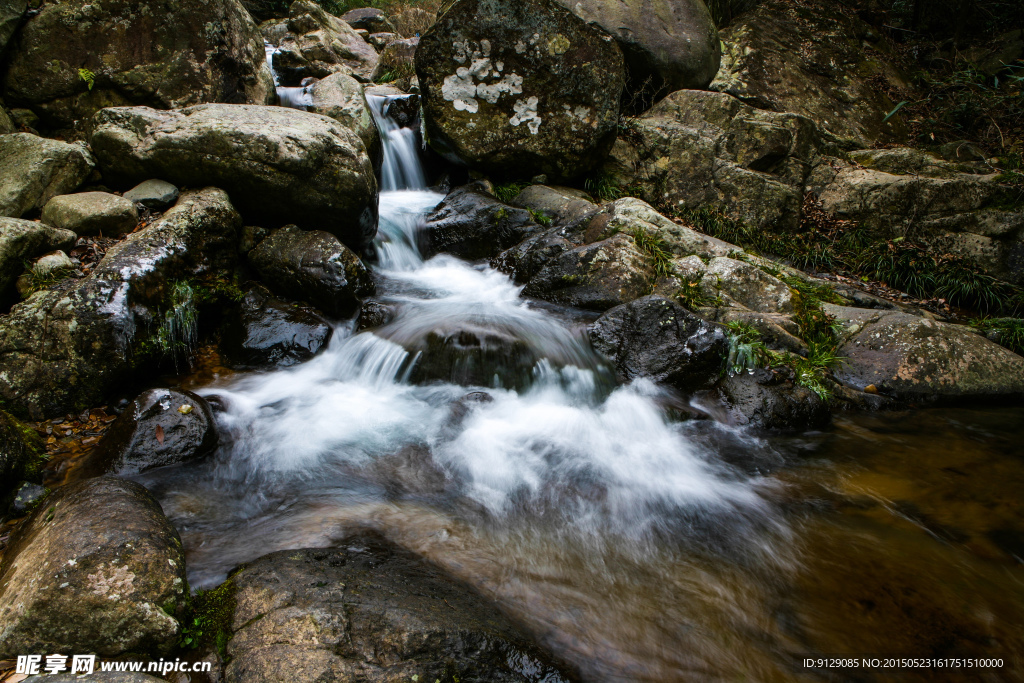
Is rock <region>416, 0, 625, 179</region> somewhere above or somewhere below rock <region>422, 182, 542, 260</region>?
above

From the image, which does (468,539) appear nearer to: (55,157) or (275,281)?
(275,281)

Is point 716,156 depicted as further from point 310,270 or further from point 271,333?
point 271,333

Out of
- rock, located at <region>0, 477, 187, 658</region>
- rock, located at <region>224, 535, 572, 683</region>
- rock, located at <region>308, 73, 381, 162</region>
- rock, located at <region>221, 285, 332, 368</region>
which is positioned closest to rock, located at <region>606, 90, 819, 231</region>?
rock, located at <region>308, 73, 381, 162</region>

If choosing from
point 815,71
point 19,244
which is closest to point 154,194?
point 19,244

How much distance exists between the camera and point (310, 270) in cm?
571

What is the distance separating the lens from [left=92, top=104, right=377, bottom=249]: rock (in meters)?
5.51

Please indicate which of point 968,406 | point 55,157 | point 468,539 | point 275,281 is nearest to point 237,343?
point 275,281

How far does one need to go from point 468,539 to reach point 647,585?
3.87ft

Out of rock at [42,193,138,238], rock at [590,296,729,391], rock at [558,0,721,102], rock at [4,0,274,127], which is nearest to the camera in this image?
rock at [42,193,138,238]

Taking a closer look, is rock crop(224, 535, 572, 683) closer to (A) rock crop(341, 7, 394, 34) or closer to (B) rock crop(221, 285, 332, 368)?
(B) rock crop(221, 285, 332, 368)

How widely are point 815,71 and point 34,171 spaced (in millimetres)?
14324

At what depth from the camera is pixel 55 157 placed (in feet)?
17.9

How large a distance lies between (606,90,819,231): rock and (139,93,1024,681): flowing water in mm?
5322

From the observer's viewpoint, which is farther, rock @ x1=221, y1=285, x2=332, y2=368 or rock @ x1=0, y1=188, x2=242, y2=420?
rock @ x1=221, y1=285, x2=332, y2=368
